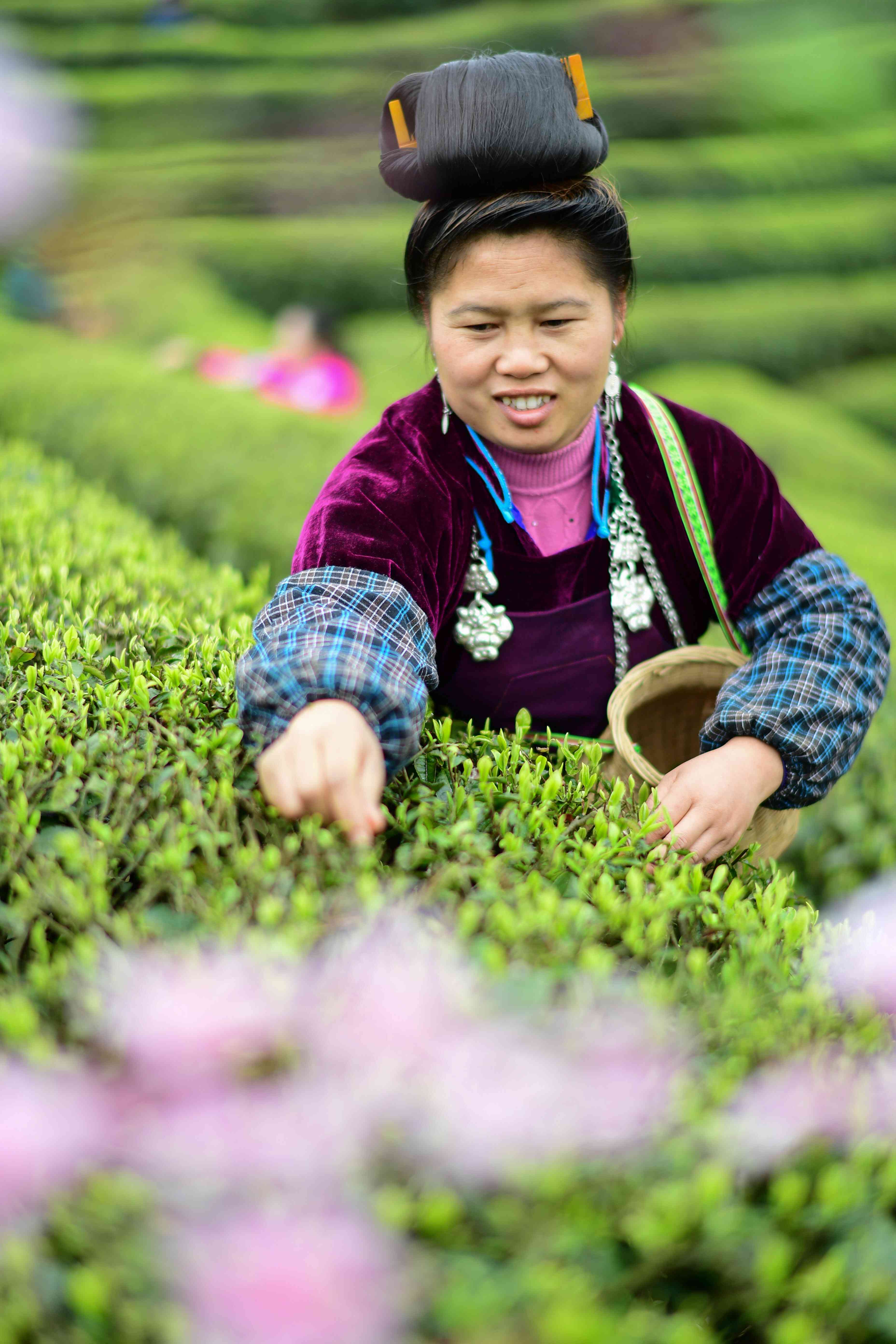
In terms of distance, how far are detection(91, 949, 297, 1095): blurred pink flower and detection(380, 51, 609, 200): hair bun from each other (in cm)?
133

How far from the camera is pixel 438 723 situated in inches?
68.7

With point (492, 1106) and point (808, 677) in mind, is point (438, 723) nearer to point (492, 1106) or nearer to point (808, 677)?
point (808, 677)

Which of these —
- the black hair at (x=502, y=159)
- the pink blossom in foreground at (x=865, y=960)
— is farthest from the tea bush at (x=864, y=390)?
the pink blossom in foreground at (x=865, y=960)

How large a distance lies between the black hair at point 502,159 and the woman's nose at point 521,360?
0.57 ft

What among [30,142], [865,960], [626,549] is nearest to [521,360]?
[626,549]

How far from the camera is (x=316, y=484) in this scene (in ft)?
12.8

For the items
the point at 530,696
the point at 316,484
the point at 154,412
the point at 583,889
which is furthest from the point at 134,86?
the point at 583,889

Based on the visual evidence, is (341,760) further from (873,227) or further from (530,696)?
(873,227)

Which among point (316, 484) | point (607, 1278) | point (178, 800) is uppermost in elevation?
point (316, 484)

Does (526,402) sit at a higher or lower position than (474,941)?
higher

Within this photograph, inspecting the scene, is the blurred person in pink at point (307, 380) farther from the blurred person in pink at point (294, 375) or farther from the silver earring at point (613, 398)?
the silver earring at point (613, 398)

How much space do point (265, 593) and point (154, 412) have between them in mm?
2154

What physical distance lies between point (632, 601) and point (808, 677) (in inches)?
14.6

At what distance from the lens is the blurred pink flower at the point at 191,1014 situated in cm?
108
